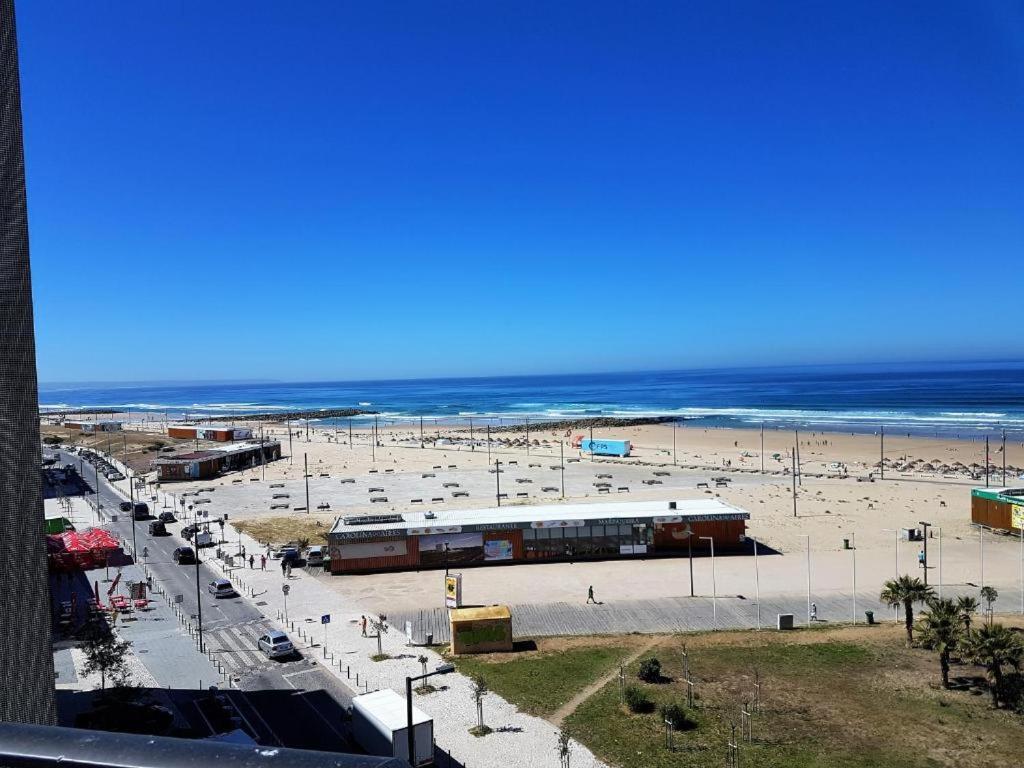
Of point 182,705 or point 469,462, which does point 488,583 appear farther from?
point 469,462

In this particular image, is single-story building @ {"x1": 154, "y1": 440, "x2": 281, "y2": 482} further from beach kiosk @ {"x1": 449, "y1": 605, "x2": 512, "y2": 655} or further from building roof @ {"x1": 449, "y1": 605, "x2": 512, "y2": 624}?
beach kiosk @ {"x1": 449, "y1": 605, "x2": 512, "y2": 655}

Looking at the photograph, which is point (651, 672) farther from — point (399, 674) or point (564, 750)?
point (399, 674)

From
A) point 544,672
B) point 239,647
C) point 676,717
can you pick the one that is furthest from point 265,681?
point 676,717

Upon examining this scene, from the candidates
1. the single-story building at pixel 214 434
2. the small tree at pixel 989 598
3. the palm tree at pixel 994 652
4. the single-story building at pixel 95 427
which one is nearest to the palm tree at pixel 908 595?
the small tree at pixel 989 598

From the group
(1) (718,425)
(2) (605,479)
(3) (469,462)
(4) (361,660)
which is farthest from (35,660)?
(1) (718,425)

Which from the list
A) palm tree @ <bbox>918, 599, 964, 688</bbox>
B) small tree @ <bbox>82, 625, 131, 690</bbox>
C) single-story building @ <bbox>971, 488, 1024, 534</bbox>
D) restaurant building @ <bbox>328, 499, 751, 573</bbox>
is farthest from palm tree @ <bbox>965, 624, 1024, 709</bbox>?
small tree @ <bbox>82, 625, 131, 690</bbox>
